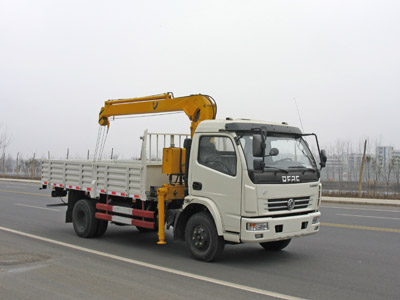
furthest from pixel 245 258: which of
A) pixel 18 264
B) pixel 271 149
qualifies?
pixel 18 264

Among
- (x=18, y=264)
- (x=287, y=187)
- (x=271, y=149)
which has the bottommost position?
(x=18, y=264)

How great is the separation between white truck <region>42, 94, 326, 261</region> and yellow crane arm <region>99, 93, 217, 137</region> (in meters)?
0.03

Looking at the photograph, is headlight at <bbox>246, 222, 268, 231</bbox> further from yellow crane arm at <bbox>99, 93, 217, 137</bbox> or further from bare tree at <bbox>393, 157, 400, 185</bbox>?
bare tree at <bbox>393, 157, 400, 185</bbox>

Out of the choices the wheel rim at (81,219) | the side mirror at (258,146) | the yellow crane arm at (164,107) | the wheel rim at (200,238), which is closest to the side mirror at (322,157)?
the side mirror at (258,146)

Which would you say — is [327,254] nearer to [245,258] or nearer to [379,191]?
[245,258]

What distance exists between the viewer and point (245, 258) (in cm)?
787

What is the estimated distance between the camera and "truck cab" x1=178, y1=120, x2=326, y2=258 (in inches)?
272

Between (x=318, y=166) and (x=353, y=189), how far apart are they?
18.4 m

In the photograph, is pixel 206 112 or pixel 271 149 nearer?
pixel 271 149

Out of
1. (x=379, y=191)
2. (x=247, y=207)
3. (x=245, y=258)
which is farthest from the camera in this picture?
(x=379, y=191)

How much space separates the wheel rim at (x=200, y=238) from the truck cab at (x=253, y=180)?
1.9 inches

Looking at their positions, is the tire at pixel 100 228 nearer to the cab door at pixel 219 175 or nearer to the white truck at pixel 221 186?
the white truck at pixel 221 186

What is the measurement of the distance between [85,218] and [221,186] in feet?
14.0

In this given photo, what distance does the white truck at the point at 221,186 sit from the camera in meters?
6.96
